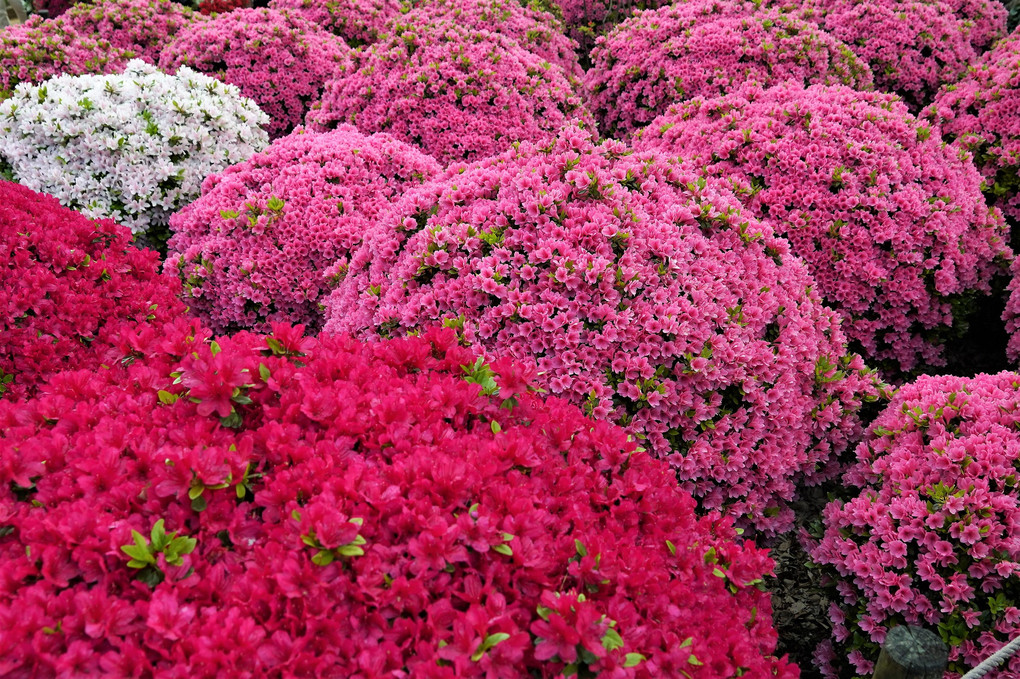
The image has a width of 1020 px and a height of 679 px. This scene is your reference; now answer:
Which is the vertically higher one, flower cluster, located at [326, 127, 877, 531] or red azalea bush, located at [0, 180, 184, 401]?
flower cluster, located at [326, 127, 877, 531]

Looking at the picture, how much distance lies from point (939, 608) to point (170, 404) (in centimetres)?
354

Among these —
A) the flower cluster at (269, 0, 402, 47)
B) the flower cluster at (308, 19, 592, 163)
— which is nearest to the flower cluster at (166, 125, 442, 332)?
the flower cluster at (308, 19, 592, 163)

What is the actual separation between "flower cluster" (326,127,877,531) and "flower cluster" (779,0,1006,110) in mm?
5456

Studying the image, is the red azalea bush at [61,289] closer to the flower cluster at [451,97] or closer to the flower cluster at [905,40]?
the flower cluster at [451,97]

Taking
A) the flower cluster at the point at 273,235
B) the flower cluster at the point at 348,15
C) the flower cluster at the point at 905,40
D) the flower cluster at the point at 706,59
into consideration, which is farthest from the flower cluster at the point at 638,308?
the flower cluster at the point at 348,15

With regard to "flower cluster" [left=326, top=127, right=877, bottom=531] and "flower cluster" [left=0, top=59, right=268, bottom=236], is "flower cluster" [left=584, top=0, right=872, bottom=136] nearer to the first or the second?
"flower cluster" [left=326, top=127, right=877, bottom=531]

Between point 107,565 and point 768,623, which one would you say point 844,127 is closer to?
point 768,623

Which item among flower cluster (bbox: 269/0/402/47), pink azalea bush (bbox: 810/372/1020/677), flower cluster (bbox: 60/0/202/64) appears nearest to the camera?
pink azalea bush (bbox: 810/372/1020/677)

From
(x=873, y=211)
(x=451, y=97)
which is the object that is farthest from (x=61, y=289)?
(x=873, y=211)

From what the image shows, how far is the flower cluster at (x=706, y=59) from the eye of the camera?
6.94m

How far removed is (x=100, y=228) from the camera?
159 inches

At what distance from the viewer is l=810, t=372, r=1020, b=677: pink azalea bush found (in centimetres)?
297

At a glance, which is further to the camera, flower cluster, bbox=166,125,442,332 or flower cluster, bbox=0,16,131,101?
flower cluster, bbox=0,16,131,101

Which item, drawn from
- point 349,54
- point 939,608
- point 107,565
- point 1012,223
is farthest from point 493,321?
point 349,54
